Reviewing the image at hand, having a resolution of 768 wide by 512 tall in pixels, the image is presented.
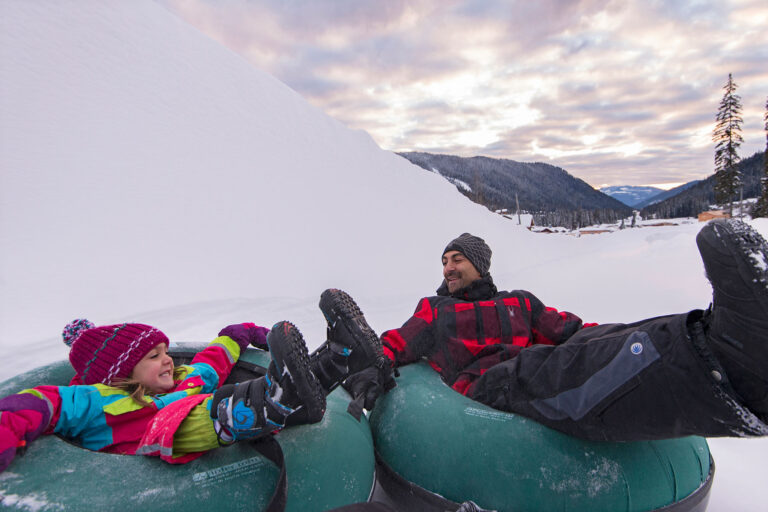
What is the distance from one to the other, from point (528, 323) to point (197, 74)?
12292 millimetres

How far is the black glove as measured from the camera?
7.77ft

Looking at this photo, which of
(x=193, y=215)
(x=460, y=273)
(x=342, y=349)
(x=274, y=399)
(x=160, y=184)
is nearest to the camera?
(x=274, y=399)

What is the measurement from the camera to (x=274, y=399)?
5.47ft

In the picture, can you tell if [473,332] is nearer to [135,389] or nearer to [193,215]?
[135,389]

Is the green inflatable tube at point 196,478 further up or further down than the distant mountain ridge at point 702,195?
further down

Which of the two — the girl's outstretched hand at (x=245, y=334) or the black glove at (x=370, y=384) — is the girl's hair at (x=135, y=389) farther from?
the black glove at (x=370, y=384)

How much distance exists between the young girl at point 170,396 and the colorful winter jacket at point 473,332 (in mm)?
758

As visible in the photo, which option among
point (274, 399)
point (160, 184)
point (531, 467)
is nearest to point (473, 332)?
point (531, 467)

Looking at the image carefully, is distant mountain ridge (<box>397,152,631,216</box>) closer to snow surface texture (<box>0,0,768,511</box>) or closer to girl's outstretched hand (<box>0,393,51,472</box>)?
snow surface texture (<box>0,0,768,511</box>)

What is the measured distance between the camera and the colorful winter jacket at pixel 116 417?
1.67 m

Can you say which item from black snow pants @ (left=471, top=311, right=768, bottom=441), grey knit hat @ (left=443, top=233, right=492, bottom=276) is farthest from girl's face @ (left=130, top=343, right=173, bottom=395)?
grey knit hat @ (left=443, top=233, right=492, bottom=276)

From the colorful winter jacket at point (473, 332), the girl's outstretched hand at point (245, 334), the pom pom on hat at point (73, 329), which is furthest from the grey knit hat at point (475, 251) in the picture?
the pom pom on hat at point (73, 329)

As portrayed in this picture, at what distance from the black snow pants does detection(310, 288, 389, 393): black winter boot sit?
2.36ft

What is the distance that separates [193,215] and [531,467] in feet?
25.5
